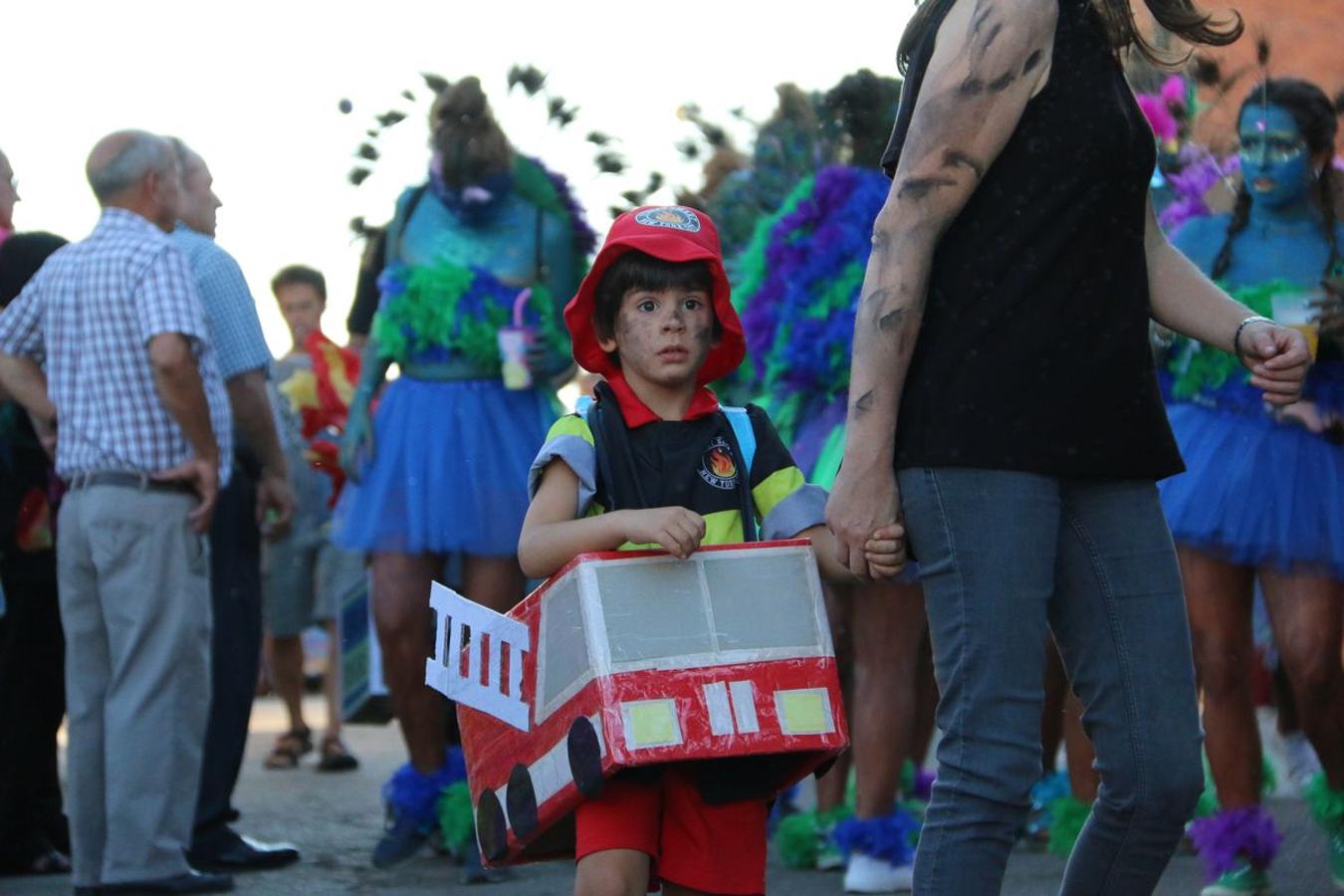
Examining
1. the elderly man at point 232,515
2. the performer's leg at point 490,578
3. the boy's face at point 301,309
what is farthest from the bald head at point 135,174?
the boy's face at point 301,309

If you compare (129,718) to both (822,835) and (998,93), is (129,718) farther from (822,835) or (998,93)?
(998,93)

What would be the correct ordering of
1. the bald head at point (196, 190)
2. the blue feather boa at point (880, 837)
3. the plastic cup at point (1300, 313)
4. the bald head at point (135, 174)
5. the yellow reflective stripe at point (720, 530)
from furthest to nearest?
the bald head at point (196, 190) → the bald head at point (135, 174) → the blue feather boa at point (880, 837) → the plastic cup at point (1300, 313) → the yellow reflective stripe at point (720, 530)

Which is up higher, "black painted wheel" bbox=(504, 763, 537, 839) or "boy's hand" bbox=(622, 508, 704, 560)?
"boy's hand" bbox=(622, 508, 704, 560)

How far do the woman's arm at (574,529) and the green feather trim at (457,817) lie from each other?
105 inches

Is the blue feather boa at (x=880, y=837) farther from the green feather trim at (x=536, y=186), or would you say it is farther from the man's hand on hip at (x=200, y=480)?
the green feather trim at (x=536, y=186)

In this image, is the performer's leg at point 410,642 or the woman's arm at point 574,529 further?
the performer's leg at point 410,642

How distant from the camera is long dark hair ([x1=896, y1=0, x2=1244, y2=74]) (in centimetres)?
348

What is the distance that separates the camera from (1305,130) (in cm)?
581

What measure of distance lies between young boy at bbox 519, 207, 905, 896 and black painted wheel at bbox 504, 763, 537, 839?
0.30 ft

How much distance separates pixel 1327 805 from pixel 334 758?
17.0 ft

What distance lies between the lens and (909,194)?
3.32 m

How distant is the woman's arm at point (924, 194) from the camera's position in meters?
3.30

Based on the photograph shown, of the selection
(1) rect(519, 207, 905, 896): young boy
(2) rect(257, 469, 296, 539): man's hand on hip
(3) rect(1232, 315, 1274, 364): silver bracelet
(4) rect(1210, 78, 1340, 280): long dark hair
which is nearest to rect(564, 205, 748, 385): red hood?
(1) rect(519, 207, 905, 896): young boy

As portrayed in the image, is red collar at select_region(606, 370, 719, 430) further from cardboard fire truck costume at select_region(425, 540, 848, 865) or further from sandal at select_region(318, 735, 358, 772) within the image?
sandal at select_region(318, 735, 358, 772)
